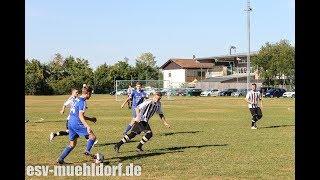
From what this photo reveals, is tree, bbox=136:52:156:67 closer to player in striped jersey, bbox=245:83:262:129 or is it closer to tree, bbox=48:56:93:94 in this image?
tree, bbox=48:56:93:94

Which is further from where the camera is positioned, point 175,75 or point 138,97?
point 175,75

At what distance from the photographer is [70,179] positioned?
27.9ft

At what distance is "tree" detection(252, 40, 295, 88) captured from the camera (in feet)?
275

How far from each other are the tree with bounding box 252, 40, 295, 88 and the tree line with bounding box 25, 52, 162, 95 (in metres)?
30.8

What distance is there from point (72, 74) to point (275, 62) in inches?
1725

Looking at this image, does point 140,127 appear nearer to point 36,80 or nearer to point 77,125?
point 77,125

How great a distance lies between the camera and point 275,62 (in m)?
85.8

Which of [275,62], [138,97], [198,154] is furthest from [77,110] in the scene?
[275,62]

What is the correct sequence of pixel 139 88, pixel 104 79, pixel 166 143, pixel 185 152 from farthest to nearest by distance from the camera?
1. pixel 104 79
2. pixel 139 88
3. pixel 166 143
4. pixel 185 152

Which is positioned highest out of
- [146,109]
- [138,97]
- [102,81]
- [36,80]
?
[36,80]

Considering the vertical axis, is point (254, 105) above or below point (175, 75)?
below
